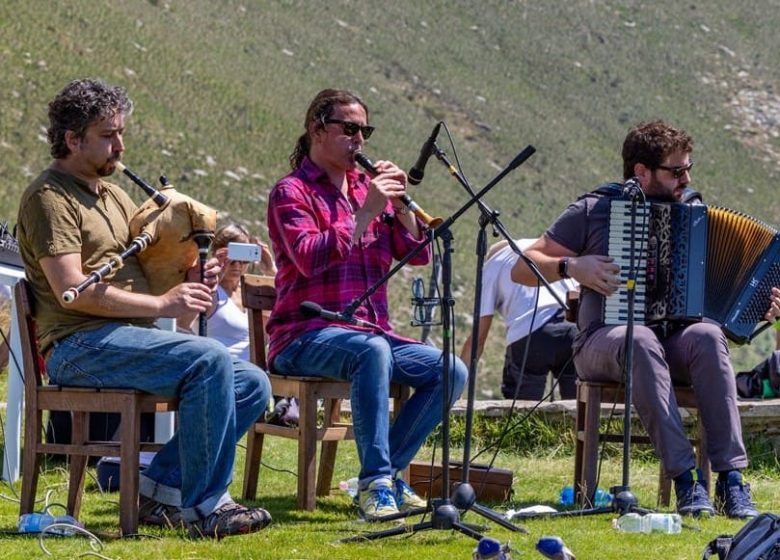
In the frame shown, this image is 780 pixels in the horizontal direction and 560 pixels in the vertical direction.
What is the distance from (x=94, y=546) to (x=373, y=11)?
41847 mm

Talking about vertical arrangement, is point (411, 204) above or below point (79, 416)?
above

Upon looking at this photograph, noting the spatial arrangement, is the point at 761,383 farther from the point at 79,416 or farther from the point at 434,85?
the point at 434,85

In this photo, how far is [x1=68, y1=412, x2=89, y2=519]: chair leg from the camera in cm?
537

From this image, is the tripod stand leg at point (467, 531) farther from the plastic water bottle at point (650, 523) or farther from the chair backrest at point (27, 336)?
the chair backrest at point (27, 336)

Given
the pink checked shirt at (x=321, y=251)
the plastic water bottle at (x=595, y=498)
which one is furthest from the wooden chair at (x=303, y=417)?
the plastic water bottle at (x=595, y=498)

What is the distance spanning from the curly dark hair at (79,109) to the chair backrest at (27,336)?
1.58ft

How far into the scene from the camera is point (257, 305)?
6148mm

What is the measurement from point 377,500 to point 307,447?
49cm

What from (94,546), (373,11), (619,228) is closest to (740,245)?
(619,228)

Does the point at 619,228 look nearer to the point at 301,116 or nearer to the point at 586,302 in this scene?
the point at 586,302

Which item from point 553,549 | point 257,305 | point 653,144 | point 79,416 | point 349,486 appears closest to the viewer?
point 553,549

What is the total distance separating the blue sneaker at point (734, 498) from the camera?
5.58 m

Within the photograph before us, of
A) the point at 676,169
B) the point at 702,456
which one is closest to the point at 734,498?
the point at 702,456

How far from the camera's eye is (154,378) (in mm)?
4996
